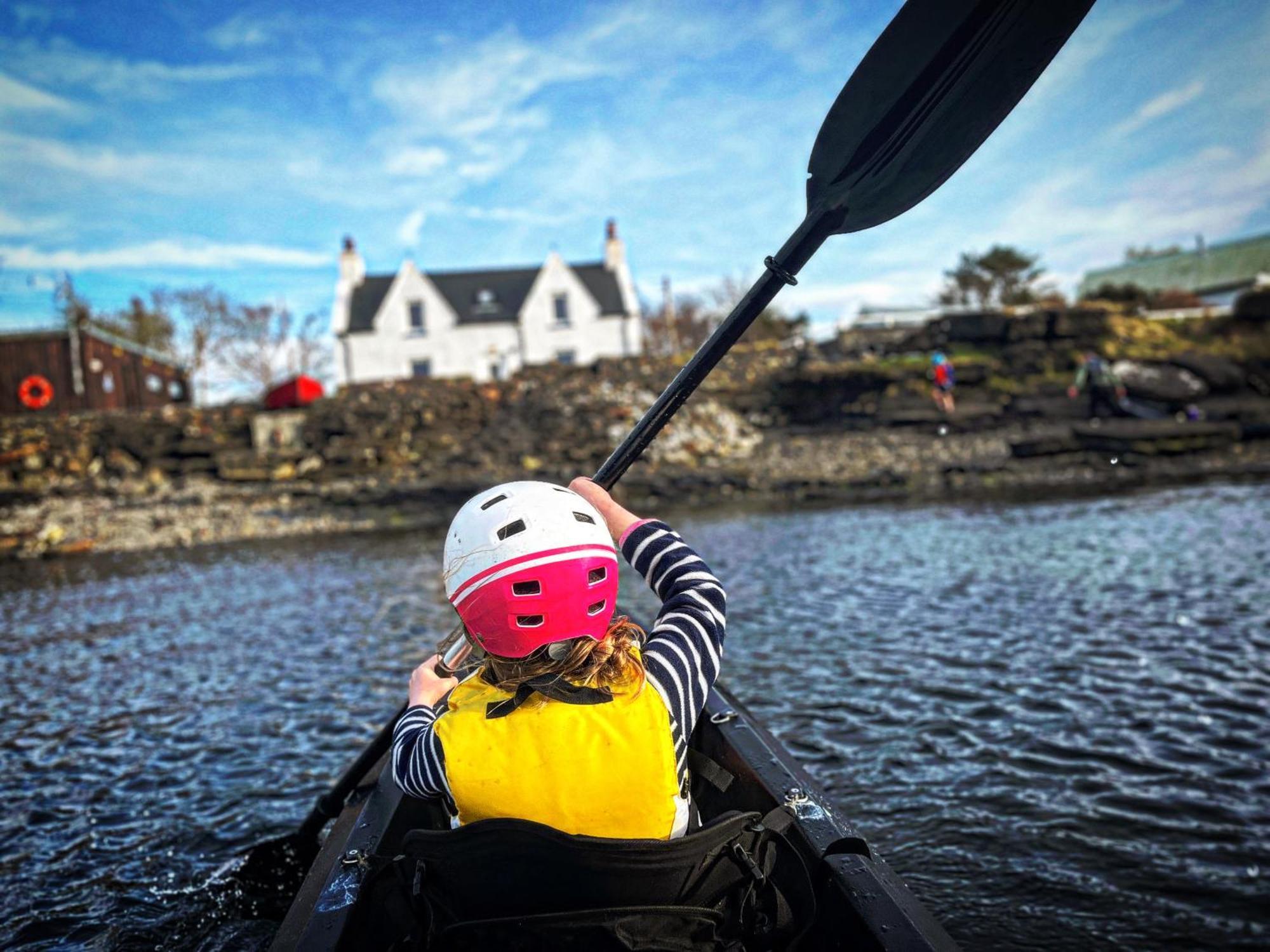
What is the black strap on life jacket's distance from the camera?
202 cm

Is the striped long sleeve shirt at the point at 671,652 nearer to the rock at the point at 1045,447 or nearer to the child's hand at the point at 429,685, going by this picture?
the child's hand at the point at 429,685

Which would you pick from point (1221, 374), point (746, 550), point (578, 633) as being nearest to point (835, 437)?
point (1221, 374)

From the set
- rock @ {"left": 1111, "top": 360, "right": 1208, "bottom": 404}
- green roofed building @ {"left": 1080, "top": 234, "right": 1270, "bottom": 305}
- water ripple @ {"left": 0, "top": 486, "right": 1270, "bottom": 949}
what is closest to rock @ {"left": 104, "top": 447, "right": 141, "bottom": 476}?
water ripple @ {"left": 0, "top": 486, "right": 1270, "bottom": 949}

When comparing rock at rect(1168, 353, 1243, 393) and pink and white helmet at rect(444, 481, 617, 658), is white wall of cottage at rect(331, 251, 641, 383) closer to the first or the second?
rock at rect(1168, 353, 1243, 393)

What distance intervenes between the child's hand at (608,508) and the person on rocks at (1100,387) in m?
25.0

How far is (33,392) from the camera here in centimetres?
3466

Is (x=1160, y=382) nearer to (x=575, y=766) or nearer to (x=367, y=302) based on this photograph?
(x=575, y=766)

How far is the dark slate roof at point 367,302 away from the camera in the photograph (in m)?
43.3

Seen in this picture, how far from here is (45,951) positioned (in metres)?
3.92

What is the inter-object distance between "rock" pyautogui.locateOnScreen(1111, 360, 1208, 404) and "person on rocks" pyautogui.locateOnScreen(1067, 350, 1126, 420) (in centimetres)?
69

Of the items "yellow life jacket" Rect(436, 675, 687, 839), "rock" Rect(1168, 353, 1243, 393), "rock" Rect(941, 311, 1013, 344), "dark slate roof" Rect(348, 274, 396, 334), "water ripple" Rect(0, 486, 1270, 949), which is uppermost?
"dark slate roof" Rect(348, 274, 396, 334)

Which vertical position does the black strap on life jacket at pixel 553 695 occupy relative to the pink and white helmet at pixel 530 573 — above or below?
below

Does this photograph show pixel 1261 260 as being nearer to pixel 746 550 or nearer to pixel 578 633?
pixel 746 550

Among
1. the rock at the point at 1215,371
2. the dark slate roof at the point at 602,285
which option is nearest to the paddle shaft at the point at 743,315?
the rock at the point at 1215,371
